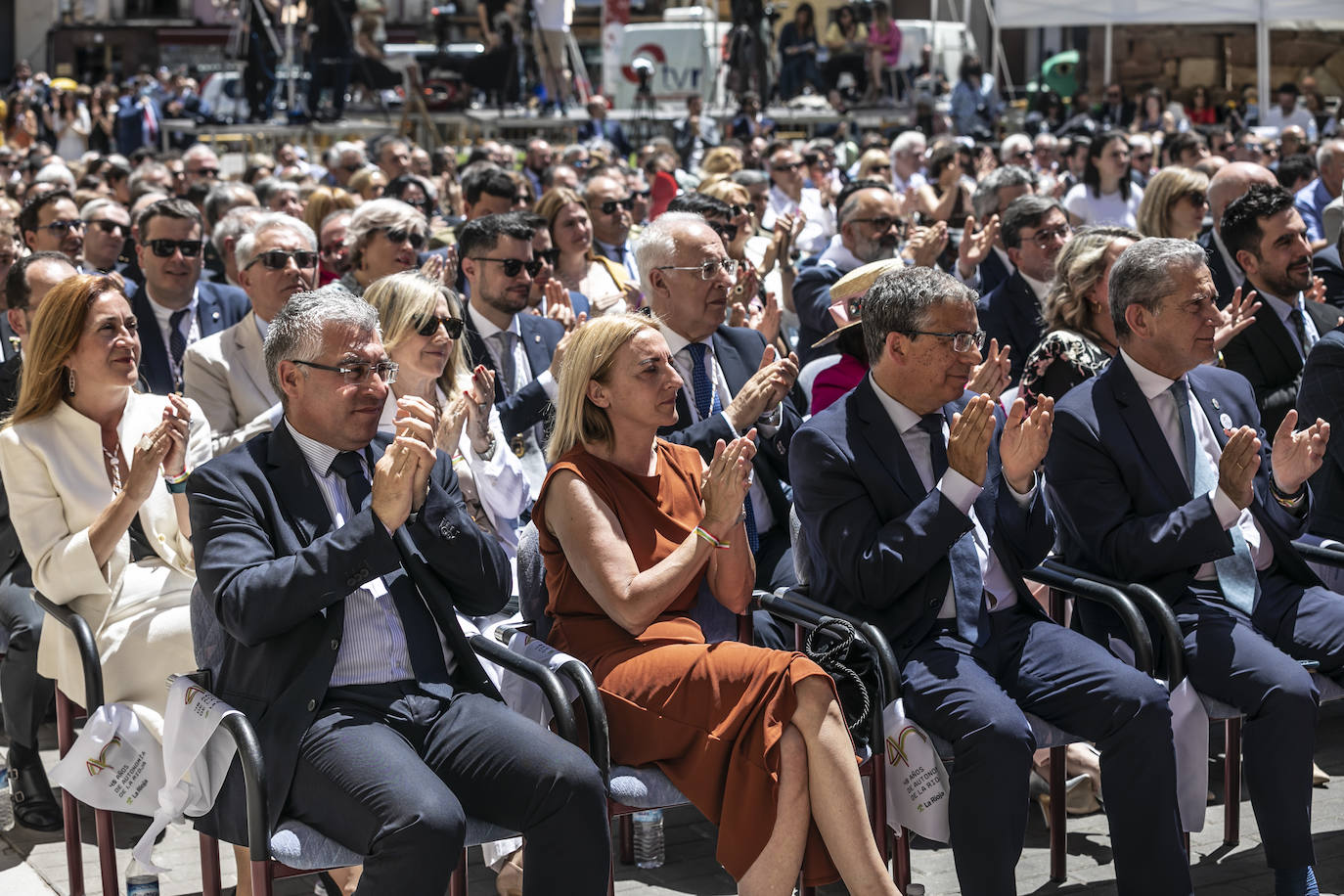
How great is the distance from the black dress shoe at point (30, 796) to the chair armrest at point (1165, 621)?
2892 millimetres

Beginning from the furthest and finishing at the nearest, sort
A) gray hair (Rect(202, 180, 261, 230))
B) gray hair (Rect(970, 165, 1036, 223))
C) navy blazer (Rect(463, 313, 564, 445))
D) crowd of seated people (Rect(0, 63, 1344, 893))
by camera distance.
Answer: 1. gray hair (Rect(202, 180, 261, 230))
2. gray hair (Rect(970, 165, 1036, 223))
3. navy blazer (Rect(463, 313, 564, 445))
4. crowd of seated people (Rect(0, 63, 1344, 893))

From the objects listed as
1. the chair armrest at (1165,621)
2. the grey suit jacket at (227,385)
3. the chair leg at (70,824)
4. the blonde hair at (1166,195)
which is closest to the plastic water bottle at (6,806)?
the chair leg at (70,824)

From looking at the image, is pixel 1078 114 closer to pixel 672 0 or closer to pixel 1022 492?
pixel 672 0

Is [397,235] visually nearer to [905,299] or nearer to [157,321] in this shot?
[157,321]

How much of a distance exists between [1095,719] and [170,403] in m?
2.30

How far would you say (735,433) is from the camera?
432 cm

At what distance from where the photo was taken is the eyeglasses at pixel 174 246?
6270 mm

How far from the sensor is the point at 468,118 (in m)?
21.5

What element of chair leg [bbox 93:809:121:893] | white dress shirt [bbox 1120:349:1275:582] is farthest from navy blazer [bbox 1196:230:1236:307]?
chair leg [bbox 93:809:121:893]

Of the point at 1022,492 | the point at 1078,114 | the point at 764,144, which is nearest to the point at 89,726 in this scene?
the point at 1022,492

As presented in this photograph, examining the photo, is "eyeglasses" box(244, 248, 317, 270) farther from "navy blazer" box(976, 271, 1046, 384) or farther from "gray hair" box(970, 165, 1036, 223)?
"gray hair" box(970, 165, 1036, 223)

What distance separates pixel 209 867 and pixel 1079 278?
3122 millimetres

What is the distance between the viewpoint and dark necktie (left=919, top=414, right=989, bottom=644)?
3734mm

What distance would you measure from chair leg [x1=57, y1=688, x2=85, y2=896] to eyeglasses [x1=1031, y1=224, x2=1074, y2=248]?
4.10 m
